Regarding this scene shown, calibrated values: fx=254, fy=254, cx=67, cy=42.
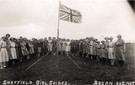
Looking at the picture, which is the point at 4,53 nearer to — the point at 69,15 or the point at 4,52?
the point at 4,52

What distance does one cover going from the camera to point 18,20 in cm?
255

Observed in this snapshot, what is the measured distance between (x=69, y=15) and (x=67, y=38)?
0.23m

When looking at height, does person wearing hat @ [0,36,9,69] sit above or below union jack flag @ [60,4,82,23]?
below

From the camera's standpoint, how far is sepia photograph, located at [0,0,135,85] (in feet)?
8.23

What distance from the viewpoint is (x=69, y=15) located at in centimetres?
254

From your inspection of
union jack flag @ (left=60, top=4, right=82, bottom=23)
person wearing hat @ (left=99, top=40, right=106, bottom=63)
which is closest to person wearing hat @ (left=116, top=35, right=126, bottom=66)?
person wearing hat @ (left=99, top=40, right=106, bottom=63)

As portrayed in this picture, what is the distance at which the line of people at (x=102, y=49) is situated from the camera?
8.30 feet

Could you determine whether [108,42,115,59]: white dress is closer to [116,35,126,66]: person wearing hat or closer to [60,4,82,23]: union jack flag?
[116,35,126,66]: person wearing hat

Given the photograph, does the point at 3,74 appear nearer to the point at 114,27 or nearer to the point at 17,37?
the point at 17,37

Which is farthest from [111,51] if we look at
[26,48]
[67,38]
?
[26,48]

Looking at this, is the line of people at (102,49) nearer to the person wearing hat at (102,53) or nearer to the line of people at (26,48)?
the person wearing hat at (102,53)

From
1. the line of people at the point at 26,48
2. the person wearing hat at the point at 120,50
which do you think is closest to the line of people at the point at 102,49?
the person wearing hat at the point at 120,50

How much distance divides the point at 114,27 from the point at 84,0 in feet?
1.32

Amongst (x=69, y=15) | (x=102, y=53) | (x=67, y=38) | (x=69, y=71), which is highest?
(x=69, y=15)
